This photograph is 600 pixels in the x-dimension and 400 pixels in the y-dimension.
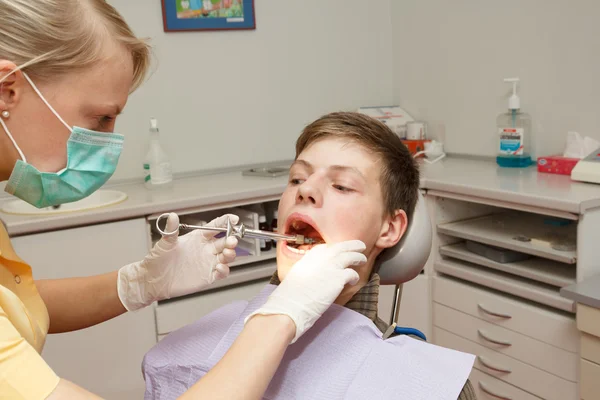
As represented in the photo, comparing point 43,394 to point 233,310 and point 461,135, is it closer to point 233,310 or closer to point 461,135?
point 233,310

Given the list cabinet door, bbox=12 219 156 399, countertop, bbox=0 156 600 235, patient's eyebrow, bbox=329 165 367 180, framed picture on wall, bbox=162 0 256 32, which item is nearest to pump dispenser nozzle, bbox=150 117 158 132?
countertop, bbox=0 156 600 235

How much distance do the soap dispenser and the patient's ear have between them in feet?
4.08

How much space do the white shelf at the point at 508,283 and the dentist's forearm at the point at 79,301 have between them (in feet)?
4.28

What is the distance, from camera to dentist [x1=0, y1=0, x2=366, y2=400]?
949 mm

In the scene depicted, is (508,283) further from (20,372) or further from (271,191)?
(20,372)

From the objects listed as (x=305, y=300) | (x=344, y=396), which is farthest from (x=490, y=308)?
(x=305, y=300)

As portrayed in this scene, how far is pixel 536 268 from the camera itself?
82.7 inches

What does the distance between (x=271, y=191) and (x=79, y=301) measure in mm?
973

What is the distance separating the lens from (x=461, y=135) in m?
2.92

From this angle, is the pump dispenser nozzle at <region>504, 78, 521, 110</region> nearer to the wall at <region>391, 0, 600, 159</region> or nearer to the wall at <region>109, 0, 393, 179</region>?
the wall at <region>391, 0, 600, 159</region>

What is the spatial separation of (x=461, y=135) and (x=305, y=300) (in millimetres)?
2035

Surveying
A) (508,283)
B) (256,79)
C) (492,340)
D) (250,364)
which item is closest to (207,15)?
(256,79)

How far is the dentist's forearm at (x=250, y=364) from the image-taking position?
0.95 m

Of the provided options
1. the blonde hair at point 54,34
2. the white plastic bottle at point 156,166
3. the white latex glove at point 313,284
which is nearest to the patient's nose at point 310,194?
the white latex glove at point 313,284
